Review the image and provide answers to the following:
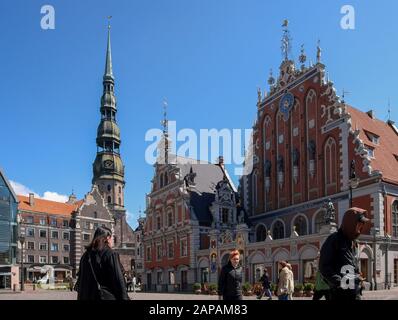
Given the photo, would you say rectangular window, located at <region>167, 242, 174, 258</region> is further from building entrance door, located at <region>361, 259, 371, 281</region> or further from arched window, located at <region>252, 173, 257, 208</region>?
building entrance door, located at <region>361, 259, 371, 281</region>

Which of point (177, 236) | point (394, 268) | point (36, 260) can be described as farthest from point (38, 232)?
point (394, 268)

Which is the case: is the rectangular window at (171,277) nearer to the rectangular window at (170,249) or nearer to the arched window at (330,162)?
the rectangular window at (170,249)

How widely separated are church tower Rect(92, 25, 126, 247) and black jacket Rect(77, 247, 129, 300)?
303 ft

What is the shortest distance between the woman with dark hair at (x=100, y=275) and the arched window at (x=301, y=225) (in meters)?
33.8

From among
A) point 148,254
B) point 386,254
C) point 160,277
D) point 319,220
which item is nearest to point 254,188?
point 319,220

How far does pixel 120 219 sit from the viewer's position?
10125 centimetres

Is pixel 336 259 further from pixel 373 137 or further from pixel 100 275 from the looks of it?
pixel 373 137

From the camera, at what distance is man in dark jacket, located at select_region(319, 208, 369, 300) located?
4984 millimetres

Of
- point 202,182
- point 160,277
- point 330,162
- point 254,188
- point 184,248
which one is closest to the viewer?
point 330,162

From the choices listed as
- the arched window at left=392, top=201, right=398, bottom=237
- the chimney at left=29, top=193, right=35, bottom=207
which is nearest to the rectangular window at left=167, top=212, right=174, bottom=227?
the arched window at left=392, top=201, right=398, bottom=237

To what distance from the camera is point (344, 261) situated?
17.2ft

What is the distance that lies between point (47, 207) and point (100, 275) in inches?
3101
